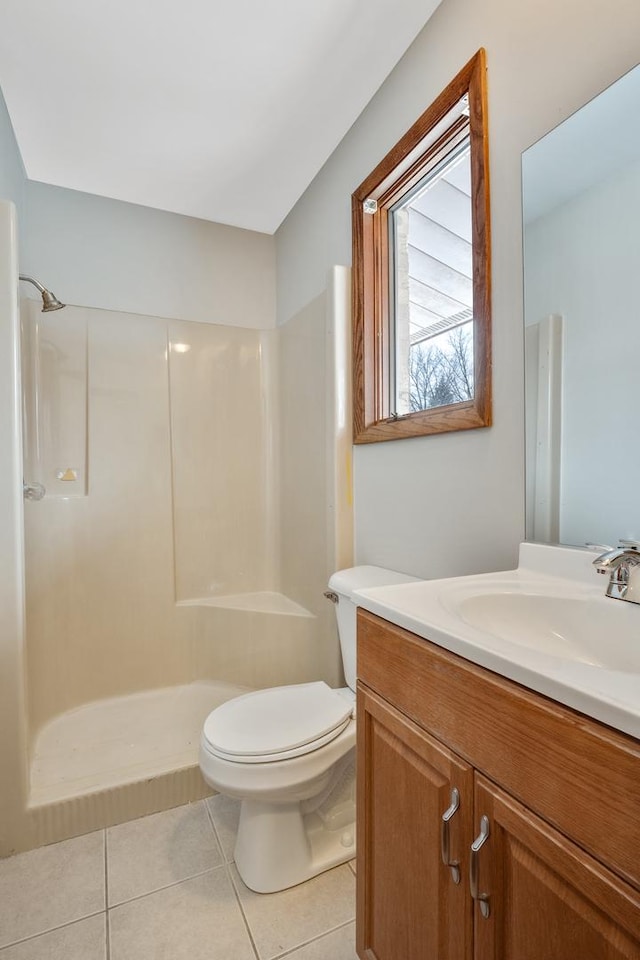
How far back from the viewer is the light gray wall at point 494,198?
954mm

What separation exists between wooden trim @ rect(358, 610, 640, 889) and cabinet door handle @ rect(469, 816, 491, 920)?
2.8 inches

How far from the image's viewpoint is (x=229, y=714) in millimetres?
1393

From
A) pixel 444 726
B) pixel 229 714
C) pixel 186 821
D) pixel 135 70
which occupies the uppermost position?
pixel 135 70

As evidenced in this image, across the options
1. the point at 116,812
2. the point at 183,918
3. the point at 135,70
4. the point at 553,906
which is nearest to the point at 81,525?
the point at 116,812

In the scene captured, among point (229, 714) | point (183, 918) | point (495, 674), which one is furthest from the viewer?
point (229, 714)

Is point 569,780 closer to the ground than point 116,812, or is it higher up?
higher up

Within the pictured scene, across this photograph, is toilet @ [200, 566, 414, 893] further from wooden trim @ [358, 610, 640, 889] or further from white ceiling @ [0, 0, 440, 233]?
white ceiling @ [0, 0, 440, 233]

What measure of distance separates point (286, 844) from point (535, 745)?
107 centimetres

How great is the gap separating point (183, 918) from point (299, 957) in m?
0.32

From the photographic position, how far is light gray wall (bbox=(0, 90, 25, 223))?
5.37 ft

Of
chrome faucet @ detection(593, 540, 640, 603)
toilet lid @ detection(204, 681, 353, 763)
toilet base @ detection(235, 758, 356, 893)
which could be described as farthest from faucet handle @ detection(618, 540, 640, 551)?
toilet base @ detection(235, 758, 356, 893)

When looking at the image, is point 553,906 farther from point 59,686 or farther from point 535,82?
point 59,686

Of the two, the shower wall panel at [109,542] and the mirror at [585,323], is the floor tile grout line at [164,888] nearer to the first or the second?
the shower wall panel at [109,542]

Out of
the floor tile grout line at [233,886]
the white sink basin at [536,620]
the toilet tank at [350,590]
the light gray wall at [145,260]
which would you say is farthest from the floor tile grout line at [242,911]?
the light gray wall at [145,260]
